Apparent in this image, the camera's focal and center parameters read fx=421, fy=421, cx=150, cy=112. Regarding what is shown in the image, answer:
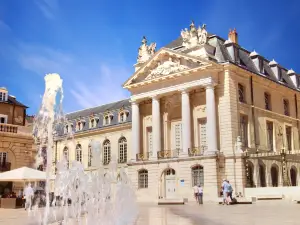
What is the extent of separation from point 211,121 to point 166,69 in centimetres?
712

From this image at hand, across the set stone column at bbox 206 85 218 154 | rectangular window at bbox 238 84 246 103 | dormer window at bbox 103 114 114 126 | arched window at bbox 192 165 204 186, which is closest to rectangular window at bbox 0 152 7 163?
arched window at bbox 192 165 204 186

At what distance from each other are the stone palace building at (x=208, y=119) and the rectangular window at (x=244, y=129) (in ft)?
0.30

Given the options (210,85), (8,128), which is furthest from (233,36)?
(8,128)

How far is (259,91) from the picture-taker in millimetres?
39625

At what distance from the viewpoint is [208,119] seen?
35344 mm

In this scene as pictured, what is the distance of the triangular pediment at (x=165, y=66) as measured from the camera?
3680 cm

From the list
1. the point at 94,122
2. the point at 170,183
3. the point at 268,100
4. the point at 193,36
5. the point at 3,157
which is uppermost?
the point at 193,36

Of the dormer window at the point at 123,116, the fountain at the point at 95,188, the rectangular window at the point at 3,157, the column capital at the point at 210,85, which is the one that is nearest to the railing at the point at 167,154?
the column capital at the point at 210,85

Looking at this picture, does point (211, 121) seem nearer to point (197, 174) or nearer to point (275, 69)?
point (197, 174)

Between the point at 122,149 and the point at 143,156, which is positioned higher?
the point at 122,149

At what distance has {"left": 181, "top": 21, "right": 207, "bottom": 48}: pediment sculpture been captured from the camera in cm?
3819

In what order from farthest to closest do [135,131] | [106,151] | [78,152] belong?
1. [78,152]
2. [106,151]
3. [135,131]

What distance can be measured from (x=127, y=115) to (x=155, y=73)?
33.3ft

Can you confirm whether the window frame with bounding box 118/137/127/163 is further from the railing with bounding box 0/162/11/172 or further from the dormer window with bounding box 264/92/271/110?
the railing with bounding box 0/162/11/172
